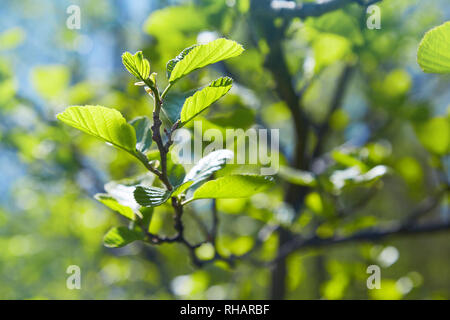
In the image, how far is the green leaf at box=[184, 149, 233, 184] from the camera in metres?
0.34

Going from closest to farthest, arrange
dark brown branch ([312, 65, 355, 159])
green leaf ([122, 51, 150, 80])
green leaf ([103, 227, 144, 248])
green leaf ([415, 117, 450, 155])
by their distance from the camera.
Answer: green leaf ([122, 51, 150, 80]) → green leaf ([103, 227, 144, 248]) → green leaf ([415, 117, 450, 155]) → dark brown branch ([312, 65, 355, 159])

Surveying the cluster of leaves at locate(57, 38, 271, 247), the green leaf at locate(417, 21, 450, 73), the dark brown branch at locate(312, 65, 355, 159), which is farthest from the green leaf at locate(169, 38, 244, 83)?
the dark brown branch at locate(312, 65, 355, 159)

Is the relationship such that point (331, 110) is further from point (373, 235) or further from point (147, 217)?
point (147, 217)

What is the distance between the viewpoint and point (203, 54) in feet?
1.05

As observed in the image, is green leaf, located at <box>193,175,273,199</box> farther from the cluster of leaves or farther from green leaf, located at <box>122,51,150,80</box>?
green leaf, located at <box>122,51,150,80</box>

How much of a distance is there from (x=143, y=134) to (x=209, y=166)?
86mm

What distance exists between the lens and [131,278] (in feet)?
5.09

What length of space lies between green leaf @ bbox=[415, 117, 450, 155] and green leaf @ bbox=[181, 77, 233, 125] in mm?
472

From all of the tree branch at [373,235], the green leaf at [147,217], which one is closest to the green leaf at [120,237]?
the green leaf at [147,217]

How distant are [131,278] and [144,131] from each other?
1.29 metres

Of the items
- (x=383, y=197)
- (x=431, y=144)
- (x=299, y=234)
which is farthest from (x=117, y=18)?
(x=383, y=197)

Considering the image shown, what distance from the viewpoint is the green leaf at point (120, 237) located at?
41 cm
